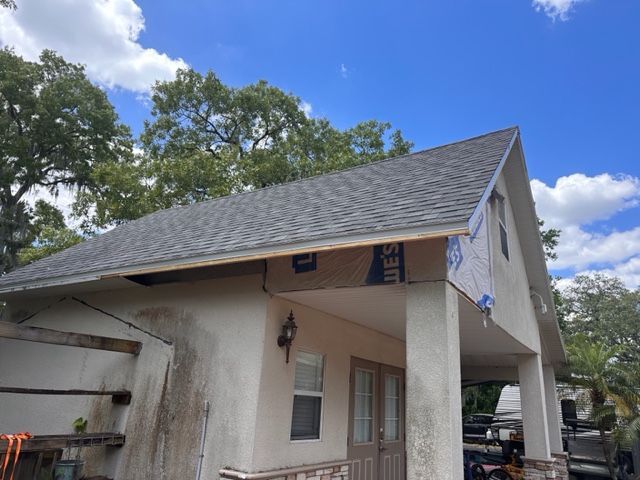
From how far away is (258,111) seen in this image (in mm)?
24359

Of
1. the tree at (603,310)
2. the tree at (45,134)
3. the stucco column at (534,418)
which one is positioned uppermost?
the tree at (45,134)

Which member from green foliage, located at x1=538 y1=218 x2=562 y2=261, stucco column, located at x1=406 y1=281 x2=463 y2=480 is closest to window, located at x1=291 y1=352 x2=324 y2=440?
stucco column, located at x1=406 y1=281 x2=463 y2=480

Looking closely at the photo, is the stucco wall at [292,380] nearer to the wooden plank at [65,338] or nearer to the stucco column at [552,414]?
the wooden plank at [65,338]

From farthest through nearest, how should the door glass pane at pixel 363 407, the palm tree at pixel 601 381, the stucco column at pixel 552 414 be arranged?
the palm tree at pixel 601 381
the stucco column at pixel 552 414
the door glass pane at pixel 363 407

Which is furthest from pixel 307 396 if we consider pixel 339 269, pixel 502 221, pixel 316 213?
pixel 502 221

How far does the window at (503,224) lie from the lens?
22.3 feet

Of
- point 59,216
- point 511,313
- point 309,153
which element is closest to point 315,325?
point 511,313

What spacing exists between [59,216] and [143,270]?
71.7ft

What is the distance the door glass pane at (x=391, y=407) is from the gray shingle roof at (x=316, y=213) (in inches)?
143

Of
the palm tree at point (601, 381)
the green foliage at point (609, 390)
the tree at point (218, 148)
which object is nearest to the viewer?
the green foliage at point (609, 390)

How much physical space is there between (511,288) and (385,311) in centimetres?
267

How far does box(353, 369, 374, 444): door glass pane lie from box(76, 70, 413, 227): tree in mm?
12706

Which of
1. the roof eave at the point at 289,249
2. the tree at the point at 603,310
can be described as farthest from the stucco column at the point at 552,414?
the tree at the point at 603,310

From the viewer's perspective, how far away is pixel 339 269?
444cm
